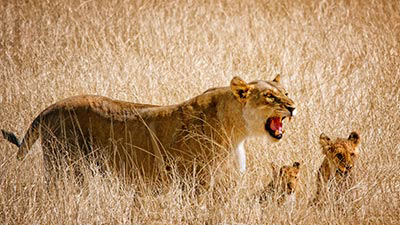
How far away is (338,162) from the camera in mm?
5012

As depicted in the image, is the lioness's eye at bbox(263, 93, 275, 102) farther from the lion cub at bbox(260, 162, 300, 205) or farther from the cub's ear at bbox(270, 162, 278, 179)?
the cub's ear at bbox(270, 162, 278, 179)

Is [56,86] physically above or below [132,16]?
below

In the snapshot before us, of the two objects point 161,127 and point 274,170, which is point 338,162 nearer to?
point 274,170

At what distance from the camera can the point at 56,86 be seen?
7.30 m

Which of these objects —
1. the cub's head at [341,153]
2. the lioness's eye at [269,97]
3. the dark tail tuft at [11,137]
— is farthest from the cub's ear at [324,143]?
the dark tail tuft at [11,137]

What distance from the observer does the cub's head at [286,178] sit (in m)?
4.95

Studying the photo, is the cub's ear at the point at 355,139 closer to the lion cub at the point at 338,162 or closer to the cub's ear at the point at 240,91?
the lion cub at the point at 338,162

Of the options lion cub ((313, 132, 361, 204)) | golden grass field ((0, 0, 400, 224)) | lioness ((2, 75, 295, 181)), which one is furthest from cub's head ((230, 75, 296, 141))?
lion cub ((313, 132, 361, 204))

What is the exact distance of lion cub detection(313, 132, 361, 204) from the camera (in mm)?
4926

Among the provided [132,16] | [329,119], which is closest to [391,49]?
[329,119]

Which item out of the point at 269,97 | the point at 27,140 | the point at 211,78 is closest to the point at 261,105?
the point at 269,97

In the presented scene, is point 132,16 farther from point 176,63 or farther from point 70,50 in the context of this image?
point 176,63

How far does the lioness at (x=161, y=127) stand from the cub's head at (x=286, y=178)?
303mm

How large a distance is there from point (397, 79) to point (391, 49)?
1305 millimetres
